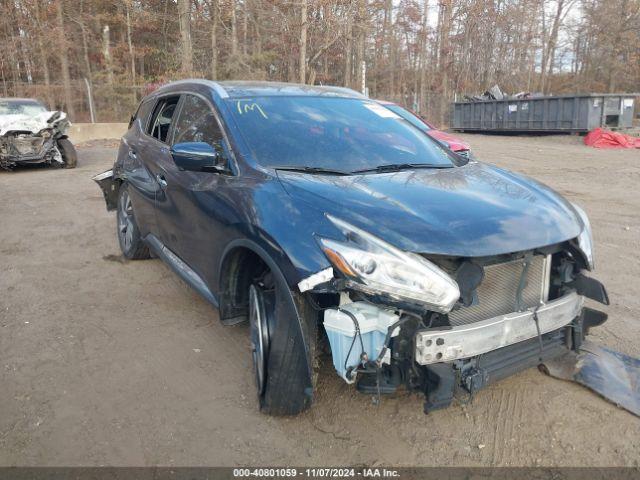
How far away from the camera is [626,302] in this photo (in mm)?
4406

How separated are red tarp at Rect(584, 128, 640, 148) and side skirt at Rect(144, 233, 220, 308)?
17.3 metres

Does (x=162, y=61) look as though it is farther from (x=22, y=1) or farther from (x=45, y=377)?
(x=45, y=377)

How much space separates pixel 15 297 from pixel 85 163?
11140 mm

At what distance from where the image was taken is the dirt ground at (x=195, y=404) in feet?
8.70

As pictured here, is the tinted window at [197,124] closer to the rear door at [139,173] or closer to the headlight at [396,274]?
the rear door at [139,173]

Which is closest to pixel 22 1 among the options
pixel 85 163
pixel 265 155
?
pixel 85 163

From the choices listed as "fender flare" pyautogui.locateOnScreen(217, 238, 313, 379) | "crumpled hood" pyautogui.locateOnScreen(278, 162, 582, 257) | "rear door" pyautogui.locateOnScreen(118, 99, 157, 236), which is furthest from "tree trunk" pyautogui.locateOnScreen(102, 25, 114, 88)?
"crumpled hood" pyautogui.locateOnScreen(278, 162, 582, 257)

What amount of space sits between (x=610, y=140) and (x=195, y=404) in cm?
1867

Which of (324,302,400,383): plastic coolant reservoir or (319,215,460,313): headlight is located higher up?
(319,215,460,313): headlight

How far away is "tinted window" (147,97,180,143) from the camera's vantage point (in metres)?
4.48

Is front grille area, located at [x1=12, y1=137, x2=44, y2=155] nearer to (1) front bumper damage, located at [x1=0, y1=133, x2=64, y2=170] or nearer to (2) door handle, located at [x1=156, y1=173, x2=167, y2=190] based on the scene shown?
(1) front bumper damage, located at [x1=0, y1=133, x2=64, y2=170]

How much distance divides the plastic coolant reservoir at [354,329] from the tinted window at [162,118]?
2.66 metres

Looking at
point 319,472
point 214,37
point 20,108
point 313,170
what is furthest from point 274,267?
point 214,37

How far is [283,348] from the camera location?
2.67 metres
